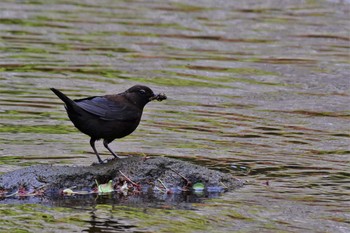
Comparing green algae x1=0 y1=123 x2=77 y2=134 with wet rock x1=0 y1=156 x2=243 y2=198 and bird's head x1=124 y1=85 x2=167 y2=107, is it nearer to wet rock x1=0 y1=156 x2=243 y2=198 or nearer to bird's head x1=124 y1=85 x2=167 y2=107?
bird's head x1=124 y1=85 x2=167 y2=107

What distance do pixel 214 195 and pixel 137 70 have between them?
260 inches

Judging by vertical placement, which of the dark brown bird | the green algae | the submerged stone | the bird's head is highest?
the bird's head

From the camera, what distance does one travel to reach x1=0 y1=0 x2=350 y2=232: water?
7633mm

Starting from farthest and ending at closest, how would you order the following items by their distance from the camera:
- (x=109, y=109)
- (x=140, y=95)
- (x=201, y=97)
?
(x=201, y=97) < (x=140, y=95) < (x=109, y=109)

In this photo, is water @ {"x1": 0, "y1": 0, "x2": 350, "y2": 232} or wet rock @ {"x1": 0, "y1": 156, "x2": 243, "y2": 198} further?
wet rock @ {"x1": 0, "y1": 156, "x2": 243, "y2": 198}

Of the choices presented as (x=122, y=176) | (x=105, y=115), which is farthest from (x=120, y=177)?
(x=105, y=115)

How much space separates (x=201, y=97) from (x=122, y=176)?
199 inches

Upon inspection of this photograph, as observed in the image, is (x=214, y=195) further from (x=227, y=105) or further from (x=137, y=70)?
(x=137, y=70)

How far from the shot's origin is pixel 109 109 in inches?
327

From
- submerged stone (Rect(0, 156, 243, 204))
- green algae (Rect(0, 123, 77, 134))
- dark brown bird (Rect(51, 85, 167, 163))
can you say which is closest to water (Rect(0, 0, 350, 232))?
green algae (Rect(0, 123, 77, 134))

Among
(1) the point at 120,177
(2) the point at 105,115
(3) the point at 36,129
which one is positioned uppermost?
(2) the point at 105,115

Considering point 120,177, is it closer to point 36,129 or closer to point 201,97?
point 36,129

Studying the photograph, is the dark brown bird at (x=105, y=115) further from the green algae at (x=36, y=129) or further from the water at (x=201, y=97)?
the green algae at (x=36, y=129)

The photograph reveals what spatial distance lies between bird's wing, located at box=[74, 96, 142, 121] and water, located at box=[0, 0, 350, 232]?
78 centimetres
